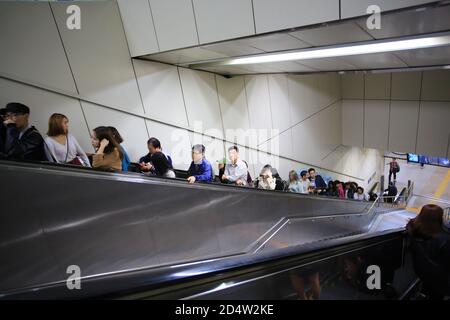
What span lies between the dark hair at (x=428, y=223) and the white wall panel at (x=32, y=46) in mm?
5521

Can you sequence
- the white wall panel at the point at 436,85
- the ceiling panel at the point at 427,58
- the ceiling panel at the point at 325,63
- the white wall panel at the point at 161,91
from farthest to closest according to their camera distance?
the white wall panel at the point at 436,85, the white wall panel at the point at 161,91, the ceiling panel at the point at 325,63, the ceiling panel at the point at 427,58

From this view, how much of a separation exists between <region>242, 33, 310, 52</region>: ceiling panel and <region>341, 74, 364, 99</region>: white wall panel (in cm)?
1031

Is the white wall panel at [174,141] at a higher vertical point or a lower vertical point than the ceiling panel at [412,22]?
lower

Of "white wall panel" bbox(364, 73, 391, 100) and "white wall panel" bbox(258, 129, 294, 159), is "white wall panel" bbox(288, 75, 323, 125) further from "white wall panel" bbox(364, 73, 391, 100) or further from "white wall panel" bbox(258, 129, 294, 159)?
"white wall panel" bbox(364, 73, 391, 100)

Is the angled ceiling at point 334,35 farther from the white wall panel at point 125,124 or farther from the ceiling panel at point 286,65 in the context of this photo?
the white wall panel at point 125,124

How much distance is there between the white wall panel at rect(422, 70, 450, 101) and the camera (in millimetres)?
10930

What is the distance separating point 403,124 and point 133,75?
37.8 ft

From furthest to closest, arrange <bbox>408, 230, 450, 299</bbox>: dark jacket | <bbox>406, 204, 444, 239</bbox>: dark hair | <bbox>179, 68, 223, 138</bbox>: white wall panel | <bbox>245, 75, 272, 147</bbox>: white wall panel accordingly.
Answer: <bbox>245, 75, 272, 147</bbox>: white wall panel
<bbox>179, 68, 223, 138</bbox>: white wall panel
<bbox>406, 204, 444, 239</bbox>: dark hair
<bbox>408, 230, 450, 299</bbox>: dark jacket

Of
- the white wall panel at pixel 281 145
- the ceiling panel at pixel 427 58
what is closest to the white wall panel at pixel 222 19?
the ceiling panel at pixel 427 58

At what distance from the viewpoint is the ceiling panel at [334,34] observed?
130 inches

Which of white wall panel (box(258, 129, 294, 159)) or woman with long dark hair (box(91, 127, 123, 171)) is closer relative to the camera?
woman with long dark hair (box(91, 127, 123, 171))

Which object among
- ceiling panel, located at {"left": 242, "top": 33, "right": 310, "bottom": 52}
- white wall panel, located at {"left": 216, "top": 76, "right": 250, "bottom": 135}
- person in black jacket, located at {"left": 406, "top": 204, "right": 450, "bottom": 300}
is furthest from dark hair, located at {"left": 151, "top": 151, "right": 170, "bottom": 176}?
white wall panel, located at {"left": 216, "top": 76, "right": 250, "bottom": 135}

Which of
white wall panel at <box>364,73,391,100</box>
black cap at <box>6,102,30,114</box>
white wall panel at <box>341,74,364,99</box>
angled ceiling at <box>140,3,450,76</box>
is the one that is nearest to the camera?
angled ceiling at <box>140,3,450,76</box>

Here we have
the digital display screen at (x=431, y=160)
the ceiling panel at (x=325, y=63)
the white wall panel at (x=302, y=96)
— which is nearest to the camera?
the ceiling panel at (x=325, y=63)
